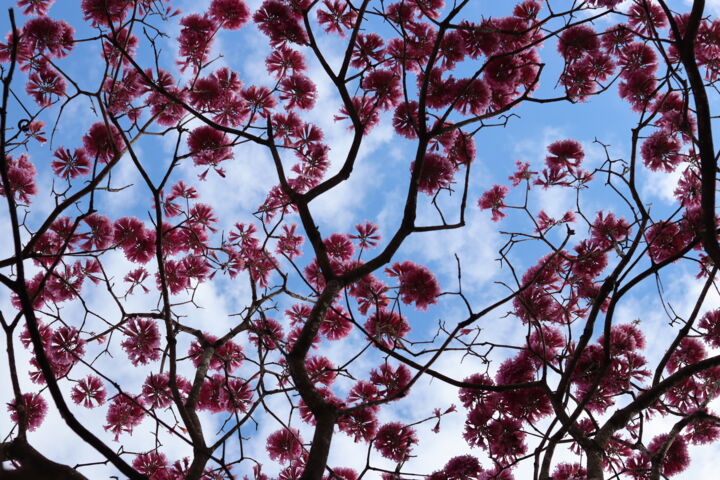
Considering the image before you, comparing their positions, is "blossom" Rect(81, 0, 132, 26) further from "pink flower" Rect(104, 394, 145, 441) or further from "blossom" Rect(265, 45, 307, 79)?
"pink flower" Rect(104, 394, 145, 441)

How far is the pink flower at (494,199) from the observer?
415 centimetres

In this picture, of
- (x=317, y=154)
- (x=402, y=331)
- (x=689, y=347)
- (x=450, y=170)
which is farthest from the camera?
(x=317, y=154)

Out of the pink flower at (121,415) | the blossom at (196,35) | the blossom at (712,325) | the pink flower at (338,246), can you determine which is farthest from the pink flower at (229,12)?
the blossom at (712,325)

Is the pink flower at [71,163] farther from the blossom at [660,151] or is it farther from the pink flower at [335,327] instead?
the blossom at [660,151]

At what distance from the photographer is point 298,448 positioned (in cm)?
355

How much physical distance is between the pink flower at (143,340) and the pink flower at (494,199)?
254 cm

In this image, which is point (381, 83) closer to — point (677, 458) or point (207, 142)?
point (207, 142)

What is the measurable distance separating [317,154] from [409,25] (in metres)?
1.09

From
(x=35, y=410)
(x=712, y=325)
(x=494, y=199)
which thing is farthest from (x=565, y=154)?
(x=35, y=410)

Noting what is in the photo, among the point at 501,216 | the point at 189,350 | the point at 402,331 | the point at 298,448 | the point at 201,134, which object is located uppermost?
the point at 201,134

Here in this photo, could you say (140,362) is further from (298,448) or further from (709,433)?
(709,433)

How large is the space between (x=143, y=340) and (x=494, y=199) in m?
2.71

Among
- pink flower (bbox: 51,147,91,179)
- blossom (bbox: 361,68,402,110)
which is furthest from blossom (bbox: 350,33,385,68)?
pink flower (bbox: 51,147,91,179)

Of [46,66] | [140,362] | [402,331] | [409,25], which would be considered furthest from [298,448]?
[46,66]
